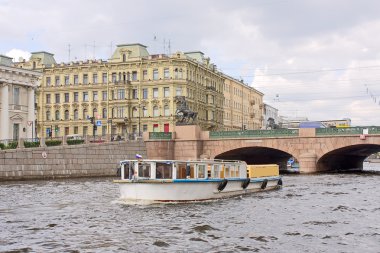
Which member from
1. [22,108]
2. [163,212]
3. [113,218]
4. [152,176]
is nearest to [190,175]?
[152,176]

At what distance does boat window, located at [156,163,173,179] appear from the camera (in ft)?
94.7

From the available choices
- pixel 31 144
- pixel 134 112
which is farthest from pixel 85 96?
Result: pixel 31 144

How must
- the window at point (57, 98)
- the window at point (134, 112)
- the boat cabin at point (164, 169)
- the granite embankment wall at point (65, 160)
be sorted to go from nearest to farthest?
the boat cabin at point (164, 169)
the granite embankment wall at point (65, 160)
the window at point (134, 112)
the window at point (57, 98)

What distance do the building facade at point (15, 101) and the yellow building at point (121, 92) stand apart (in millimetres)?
20571

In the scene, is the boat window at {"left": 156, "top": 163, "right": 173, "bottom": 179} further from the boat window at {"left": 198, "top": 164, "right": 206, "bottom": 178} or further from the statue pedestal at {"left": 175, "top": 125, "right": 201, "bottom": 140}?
the statue pedestal at {"left": 175, "top": 125, "right": 201, "bottom": 140}

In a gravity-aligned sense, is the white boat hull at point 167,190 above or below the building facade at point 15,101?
below

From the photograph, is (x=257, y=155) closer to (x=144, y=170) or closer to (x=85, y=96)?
(x=85, y=96)

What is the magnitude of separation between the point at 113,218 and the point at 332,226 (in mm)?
8917

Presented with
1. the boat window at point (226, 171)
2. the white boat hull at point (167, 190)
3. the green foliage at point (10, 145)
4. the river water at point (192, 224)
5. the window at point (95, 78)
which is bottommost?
the river water at point (192, 224)

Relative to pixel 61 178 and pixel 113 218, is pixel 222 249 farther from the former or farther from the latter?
pixel 61 178

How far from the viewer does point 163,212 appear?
25109 millimetres

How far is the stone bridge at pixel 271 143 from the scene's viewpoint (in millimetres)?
57125

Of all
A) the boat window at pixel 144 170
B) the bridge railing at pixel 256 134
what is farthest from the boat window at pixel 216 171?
the bridge railing at pixel 256 134

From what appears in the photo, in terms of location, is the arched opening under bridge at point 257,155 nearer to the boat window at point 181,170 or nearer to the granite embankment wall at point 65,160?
the granite embankment wall at point 65,160
